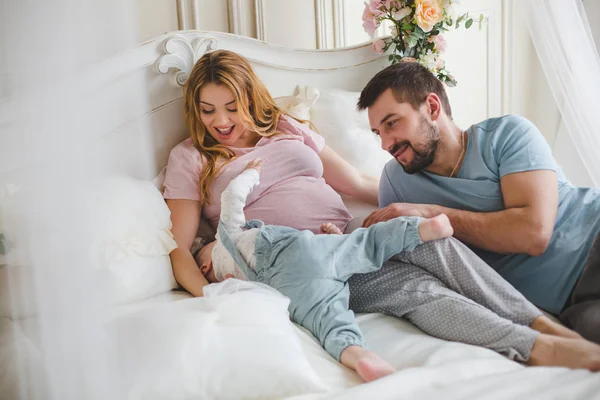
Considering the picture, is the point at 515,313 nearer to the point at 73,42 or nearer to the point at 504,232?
the point at 504,232

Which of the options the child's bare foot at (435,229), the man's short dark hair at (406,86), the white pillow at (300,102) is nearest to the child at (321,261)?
the child's bare foot at (435,229)

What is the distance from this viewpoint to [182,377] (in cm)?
89

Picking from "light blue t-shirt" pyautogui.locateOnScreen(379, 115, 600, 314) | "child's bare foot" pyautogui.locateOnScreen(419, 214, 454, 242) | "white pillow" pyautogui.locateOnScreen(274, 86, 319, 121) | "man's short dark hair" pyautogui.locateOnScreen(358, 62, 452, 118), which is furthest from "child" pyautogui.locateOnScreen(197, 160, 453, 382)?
"white pillow" pyautogui.locateOnScreen(274, 86, 319, 121)

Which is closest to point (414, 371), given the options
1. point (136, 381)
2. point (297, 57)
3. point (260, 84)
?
point (136, 381)

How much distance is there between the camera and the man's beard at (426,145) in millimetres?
1471

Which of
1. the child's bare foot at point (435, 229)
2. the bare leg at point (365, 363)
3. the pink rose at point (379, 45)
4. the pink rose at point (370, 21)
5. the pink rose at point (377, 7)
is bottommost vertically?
the bare leg at point (365, 363)

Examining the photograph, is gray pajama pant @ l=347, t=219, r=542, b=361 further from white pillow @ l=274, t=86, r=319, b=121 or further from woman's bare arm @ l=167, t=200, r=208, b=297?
white pillow @ l=274, t=86, r=319, b=121

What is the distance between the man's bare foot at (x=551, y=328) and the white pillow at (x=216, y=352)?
44cm

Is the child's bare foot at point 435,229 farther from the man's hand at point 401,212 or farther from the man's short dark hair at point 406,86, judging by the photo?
the man's short dark hair at point 406,86

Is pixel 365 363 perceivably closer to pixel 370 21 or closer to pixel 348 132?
pixel 348 132

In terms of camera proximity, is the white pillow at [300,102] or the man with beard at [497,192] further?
the white pillow at [300,102]

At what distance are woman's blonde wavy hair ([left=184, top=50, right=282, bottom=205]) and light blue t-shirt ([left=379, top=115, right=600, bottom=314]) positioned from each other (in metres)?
0.49

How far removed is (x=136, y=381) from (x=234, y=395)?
16 cm

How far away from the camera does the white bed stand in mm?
706
